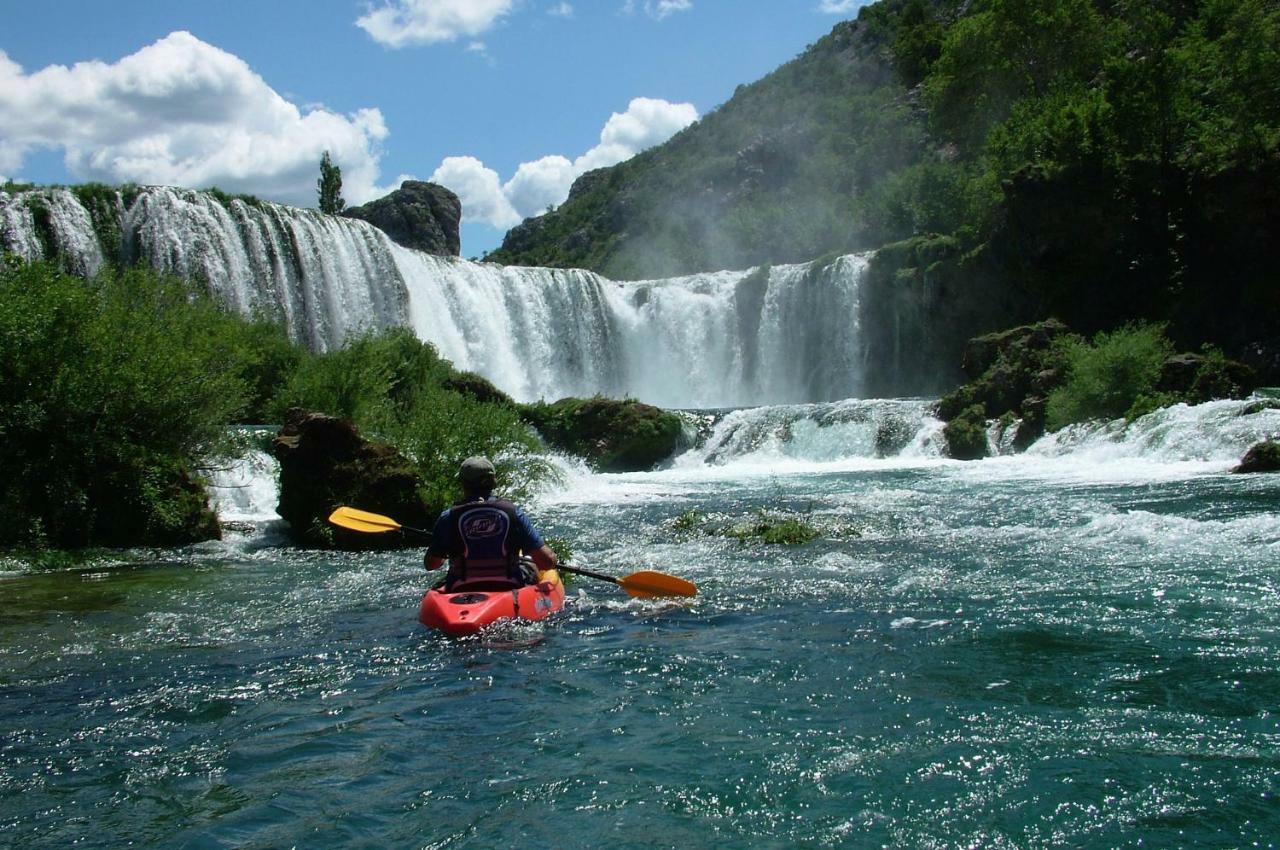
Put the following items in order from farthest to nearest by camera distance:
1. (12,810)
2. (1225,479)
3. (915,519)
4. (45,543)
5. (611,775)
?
(1225,479) < (915,519) < (45,543) < (611,775) < (12,810)

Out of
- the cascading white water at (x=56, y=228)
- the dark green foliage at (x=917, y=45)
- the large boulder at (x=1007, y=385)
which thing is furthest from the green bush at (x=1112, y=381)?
the dark green foliage at (x=917, y=45)

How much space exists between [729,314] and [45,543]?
31.0 metres

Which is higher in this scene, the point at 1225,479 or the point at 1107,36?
the point at 1107,36

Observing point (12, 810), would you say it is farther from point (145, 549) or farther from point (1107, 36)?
point (1107, 36)

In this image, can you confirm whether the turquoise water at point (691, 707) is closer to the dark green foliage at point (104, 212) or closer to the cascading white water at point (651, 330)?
the dark green foliage at point (104, 212)

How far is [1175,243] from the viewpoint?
1153 inches

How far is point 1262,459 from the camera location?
15664 mm

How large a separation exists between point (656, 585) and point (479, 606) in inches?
65.2

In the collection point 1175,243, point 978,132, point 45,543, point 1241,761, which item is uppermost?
point 978,132

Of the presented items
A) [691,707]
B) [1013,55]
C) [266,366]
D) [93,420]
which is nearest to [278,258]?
[266,366]

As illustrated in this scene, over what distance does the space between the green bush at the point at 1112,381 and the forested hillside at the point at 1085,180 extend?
559 centimetres

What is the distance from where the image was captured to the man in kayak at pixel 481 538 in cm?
738

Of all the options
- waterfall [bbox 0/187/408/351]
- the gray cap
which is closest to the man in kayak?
the gray cap

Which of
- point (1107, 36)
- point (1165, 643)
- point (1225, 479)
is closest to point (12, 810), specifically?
point (1165, 643)
